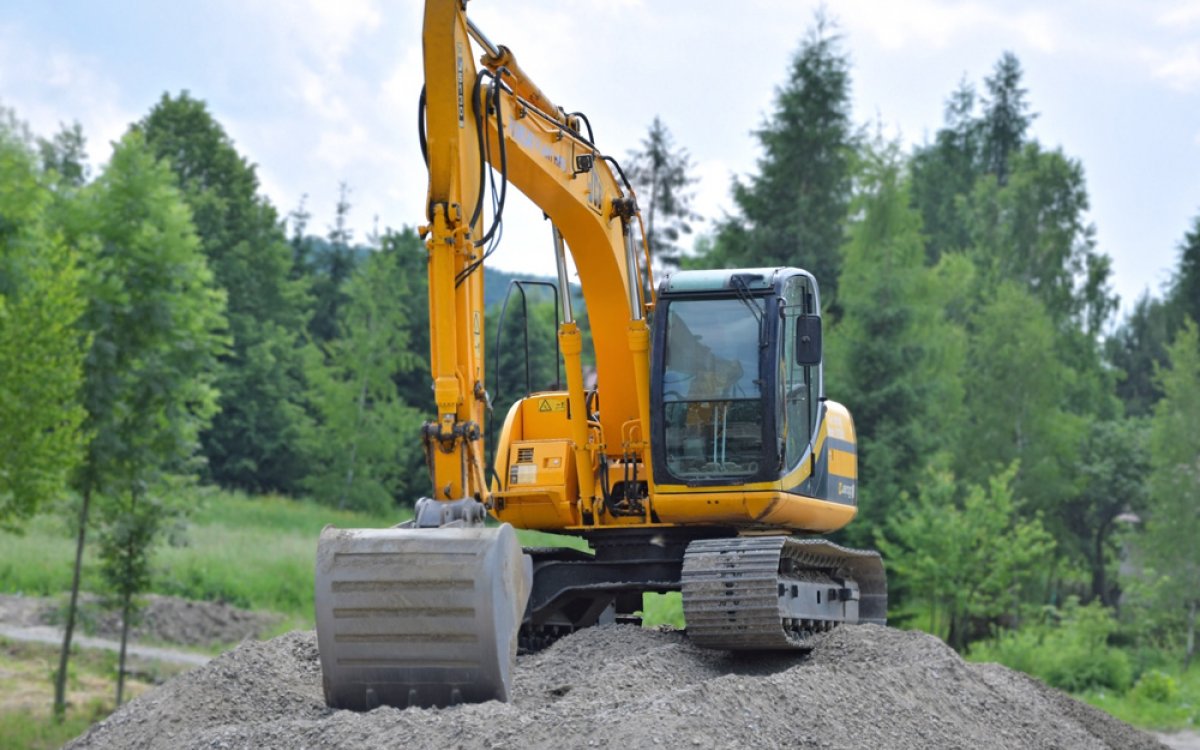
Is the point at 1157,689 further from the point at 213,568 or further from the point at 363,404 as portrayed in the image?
the point at 363,404

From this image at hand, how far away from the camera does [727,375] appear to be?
34.0ft

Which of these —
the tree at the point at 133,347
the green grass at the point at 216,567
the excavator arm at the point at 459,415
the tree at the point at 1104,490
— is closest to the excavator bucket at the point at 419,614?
the excavator arm at the point at 459,415

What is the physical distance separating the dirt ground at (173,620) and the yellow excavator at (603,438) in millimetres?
13456

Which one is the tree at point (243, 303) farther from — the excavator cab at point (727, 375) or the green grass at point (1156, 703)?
the excavator cab at point (727, 375)

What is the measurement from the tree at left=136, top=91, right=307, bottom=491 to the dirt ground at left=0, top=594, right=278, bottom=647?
23598 mm

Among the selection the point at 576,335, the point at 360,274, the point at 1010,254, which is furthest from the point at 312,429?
the point at 576,335

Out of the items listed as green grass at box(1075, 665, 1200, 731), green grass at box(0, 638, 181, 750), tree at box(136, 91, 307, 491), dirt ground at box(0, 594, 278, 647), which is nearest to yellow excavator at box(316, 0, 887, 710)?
green grass at box(0, 638, 181, 750)

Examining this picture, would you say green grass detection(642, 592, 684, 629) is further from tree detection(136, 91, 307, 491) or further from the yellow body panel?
tree detection(136, 91, 307, 491)

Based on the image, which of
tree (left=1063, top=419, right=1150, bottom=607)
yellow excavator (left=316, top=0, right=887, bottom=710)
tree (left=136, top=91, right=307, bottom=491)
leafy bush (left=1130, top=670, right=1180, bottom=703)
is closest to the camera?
yellow excavator (left=316, top=0, right=887, bottom=710)

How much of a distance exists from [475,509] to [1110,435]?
37492mm

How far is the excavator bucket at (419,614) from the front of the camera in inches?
292

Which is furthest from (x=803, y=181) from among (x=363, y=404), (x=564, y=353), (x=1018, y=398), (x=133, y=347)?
(x=564, y=353)

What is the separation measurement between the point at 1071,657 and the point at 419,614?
1844cm

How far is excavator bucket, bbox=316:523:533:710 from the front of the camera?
292 inches
